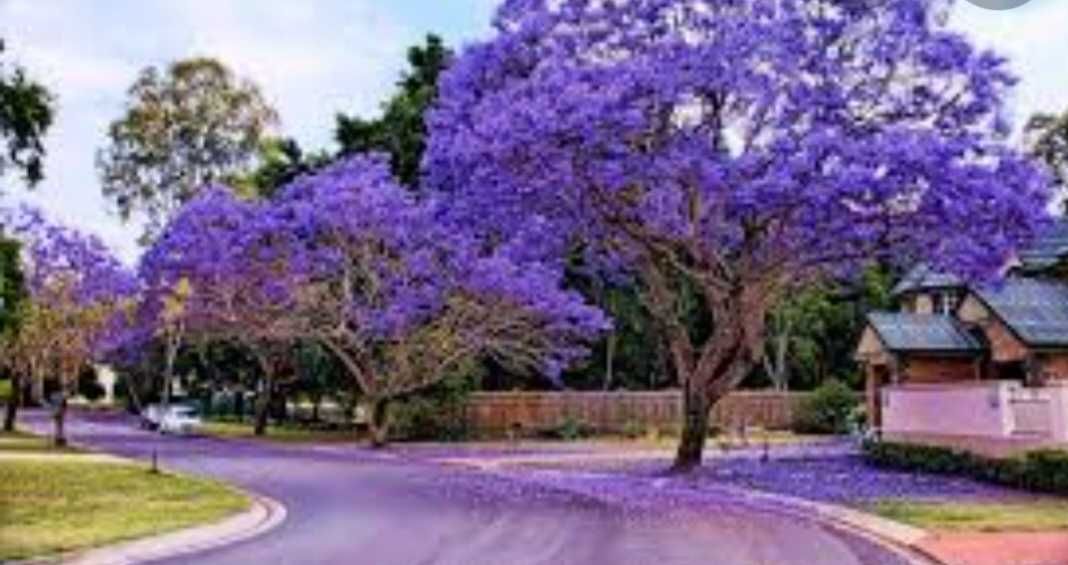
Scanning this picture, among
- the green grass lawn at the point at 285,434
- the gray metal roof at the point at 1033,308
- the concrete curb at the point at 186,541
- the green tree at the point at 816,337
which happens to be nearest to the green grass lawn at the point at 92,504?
the concrete curb at the point at 186,541

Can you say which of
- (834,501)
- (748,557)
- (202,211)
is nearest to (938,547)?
(748,557)

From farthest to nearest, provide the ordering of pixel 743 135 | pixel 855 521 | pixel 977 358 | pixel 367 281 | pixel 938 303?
1. pixel 367 281
2. pixel 938 303
3. pixel 977 358
4. pixel 743 135
5. pixel 855 521

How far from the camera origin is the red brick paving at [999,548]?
17.9 metres

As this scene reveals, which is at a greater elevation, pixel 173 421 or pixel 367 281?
pixel 367 281

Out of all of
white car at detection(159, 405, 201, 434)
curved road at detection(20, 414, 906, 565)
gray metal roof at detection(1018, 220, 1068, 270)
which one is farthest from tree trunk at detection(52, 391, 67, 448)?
gray metal roof at detection(1018, 220, 1068, 270)

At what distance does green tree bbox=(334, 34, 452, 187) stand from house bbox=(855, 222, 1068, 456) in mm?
18716

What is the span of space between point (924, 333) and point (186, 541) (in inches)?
1224

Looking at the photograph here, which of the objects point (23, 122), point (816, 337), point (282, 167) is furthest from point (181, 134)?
point (23, 122)

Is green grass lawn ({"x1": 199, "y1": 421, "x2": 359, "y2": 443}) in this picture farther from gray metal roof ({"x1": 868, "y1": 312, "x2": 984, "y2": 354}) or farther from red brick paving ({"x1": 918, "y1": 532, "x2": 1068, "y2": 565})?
red brick paving ({"x1": 918, "y1": 532, "x2": 1068, "y2": 565})

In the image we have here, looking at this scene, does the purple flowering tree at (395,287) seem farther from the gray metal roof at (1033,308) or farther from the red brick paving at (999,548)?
the red brick paving at (999,548)

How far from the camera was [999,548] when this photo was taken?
19125 millimetres

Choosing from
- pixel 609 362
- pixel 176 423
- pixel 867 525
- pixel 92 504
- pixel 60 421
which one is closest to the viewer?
pixel 867 525

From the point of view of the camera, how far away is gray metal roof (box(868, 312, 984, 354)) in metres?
46.5

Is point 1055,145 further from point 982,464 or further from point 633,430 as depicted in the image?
point 982,464
